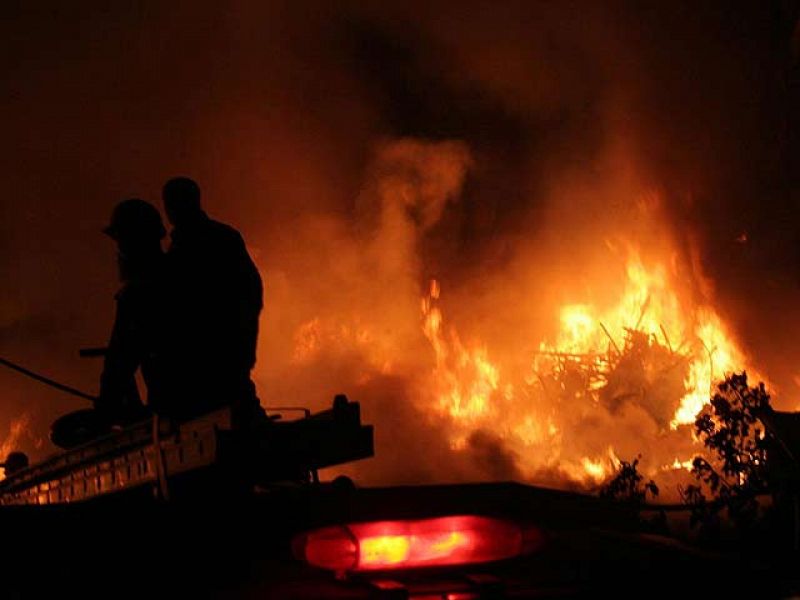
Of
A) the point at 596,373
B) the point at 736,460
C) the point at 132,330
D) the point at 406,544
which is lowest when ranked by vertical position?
the point at 406,544

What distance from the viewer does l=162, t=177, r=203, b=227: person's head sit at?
5.46m

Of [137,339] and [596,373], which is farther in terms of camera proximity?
[596,373]

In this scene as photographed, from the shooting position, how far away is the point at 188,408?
505 cm

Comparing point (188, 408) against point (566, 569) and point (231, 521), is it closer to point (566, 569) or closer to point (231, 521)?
point (231, 521)

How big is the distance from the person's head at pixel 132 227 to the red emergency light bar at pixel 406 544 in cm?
308

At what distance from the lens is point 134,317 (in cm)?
527

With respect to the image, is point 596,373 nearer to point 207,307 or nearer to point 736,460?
point 736,460

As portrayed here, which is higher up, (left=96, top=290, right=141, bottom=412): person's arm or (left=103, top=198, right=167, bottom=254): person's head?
(left=103, top=198, right=167, bottom=254): person's head

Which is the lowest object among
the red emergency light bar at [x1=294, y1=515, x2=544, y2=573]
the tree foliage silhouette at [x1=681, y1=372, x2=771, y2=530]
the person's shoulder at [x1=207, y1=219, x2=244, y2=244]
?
the red emergency light bar at [x1=294, y1=515, x2=544, y2=573]

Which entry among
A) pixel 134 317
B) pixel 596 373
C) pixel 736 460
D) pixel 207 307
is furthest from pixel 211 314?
pixel 596 373

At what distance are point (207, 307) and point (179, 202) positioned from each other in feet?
2.48

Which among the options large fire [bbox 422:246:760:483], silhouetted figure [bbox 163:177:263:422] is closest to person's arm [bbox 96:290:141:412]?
silhouetted figure [bbox 163:177:263:422]

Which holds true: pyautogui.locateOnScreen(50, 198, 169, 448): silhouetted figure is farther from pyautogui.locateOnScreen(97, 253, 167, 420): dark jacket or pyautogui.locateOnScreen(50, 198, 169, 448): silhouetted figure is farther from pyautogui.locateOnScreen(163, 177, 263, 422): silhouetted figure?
pyautogui.locateOnScreen(163, 177, 263, 422): silhouetted figure

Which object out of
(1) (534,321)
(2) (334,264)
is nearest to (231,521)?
(1) (534,321)
